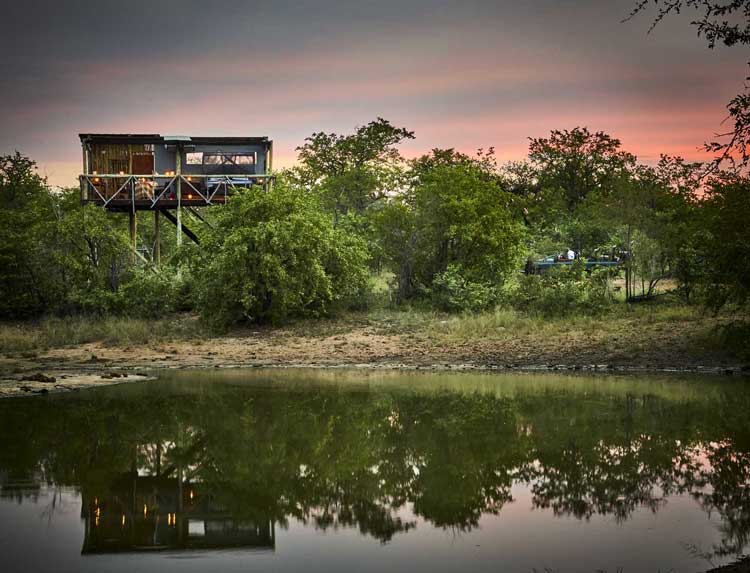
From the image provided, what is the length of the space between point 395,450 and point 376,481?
76.8 inches

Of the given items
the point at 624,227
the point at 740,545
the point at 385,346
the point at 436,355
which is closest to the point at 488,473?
the point at 740,545

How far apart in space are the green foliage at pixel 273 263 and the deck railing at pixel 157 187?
37.7ft

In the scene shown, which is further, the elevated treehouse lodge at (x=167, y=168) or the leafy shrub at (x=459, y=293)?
the elevated treehouse lodge at (x=167, y=168)

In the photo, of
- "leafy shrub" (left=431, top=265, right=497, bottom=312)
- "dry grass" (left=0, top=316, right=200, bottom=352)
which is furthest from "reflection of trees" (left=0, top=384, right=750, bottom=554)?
"leafy shrub" (left=431, top=265, right=497, bottom=312)

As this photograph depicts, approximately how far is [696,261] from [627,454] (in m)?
20.9

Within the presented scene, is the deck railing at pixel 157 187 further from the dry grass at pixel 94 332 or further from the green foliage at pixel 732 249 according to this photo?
the green foliage at pixel 732 249

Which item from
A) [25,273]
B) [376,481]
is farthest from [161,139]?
[376,481]

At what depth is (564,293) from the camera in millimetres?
31031

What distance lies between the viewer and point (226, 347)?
89.2ft

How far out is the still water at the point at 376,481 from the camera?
297 inches

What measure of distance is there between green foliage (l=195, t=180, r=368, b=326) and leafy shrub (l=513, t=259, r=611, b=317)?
256 inches

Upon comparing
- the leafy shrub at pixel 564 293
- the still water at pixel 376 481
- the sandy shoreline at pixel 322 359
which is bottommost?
the still water at pixel 376 481

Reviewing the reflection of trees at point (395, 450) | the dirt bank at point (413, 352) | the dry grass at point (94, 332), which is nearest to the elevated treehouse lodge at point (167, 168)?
the dry grass at point (94, 332)

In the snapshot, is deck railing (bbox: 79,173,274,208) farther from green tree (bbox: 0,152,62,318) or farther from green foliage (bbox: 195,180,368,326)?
green foliage (bbox: 195,180,368,326)
